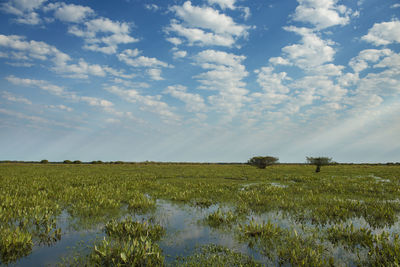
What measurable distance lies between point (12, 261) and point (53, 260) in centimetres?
82

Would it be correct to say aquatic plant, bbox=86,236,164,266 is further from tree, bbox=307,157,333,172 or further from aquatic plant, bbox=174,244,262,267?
tree, bbox=307,157,333,172

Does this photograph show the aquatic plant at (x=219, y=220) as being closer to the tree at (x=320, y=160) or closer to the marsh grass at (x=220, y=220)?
the marsh grass at (x=220, y=220)

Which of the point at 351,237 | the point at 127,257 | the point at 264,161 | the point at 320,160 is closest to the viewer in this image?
the point at 127,257

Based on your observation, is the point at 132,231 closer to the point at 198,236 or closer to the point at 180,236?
the point at 180,236

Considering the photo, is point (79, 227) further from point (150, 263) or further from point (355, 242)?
point (355, 242)

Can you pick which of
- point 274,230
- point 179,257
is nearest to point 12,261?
point 179,257

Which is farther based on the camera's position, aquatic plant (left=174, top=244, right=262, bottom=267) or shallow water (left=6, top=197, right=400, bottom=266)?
shallow water (left=6, top=197, right=400, bottom=266)

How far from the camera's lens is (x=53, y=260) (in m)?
4.57

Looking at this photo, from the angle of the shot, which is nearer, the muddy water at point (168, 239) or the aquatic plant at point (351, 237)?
the muddy water at point (168, 239)

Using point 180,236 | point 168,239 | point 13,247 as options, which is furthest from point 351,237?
point 13,247

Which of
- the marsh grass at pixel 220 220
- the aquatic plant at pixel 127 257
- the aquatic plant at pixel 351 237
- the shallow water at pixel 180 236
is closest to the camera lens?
the aquatic plant at pixel 127 257

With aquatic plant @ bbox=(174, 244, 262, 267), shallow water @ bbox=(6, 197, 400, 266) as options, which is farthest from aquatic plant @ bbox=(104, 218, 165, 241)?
aquatic plant @ bbox=(174, 244, 262, 267)

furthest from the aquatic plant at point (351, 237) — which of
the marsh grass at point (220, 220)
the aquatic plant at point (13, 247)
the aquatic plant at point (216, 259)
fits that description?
the aquatic plant at point (13, 247)

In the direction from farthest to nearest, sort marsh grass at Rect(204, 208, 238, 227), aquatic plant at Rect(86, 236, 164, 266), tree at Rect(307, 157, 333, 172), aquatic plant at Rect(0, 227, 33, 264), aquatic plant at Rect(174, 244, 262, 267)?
tree at Rect(307, 157, 333, 172) < marsh grass at Rect(204, 208, 238, 227) < aquatic plant at Rect(0, 227, 33, 264) < aquatic plant at Rect(174, 244, 262, 267) < aquatic plant at Rect(86, 236, 164, 266)
